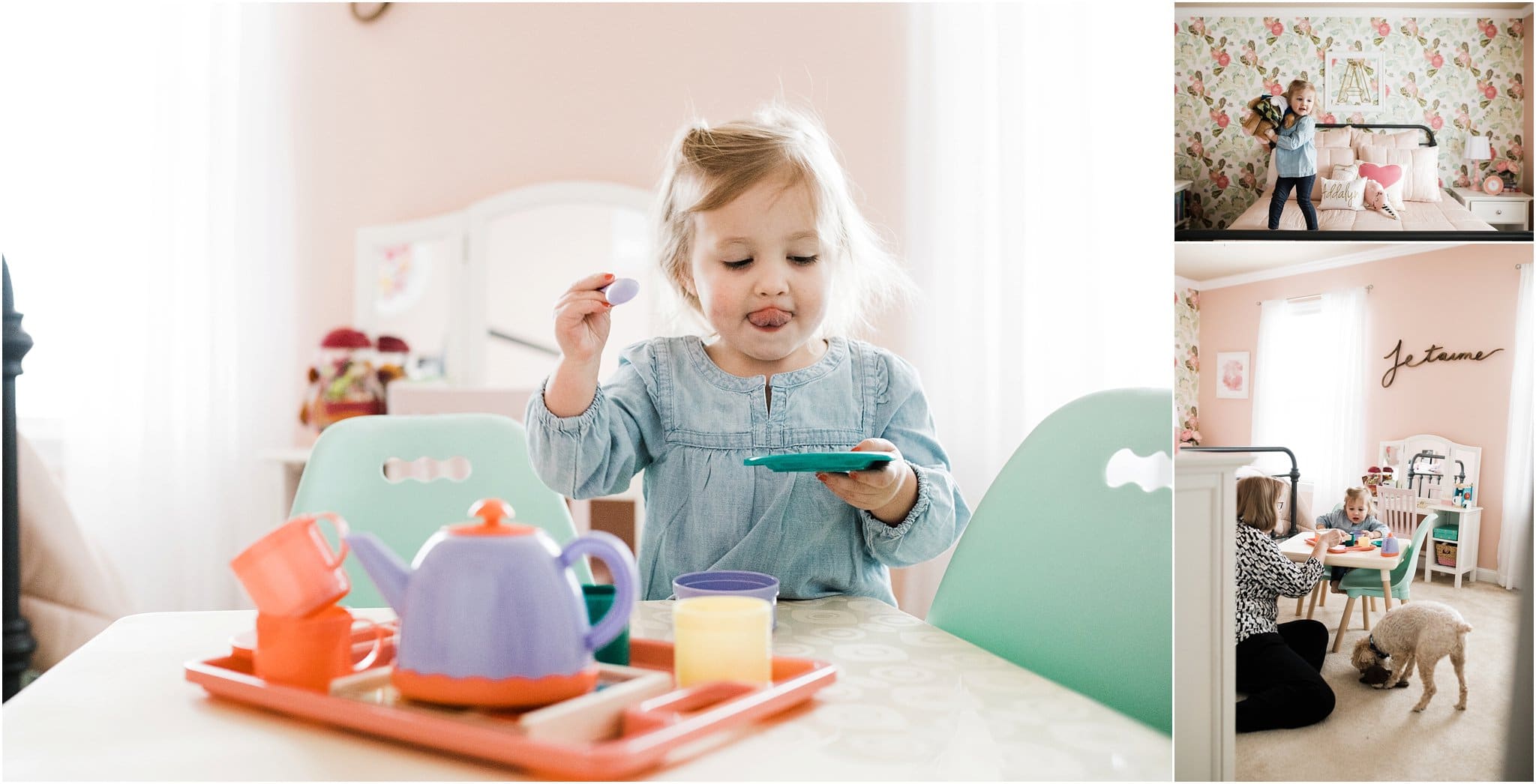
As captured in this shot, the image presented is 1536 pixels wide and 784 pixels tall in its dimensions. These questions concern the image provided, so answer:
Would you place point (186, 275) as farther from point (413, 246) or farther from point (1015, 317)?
point (1015, 317)

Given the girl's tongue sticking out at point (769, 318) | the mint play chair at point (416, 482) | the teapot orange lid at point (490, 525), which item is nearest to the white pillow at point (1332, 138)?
the teapot orange lid at point (490, 525)

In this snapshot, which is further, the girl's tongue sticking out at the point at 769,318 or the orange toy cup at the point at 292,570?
the girl's tongue sticking out at the point at 769,318

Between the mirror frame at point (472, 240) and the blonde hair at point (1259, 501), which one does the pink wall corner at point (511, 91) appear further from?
the blonde hair at point (1259, 501)

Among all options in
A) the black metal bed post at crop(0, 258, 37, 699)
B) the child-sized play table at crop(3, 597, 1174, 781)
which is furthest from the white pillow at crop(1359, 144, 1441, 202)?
the black metal bed post at crop(0, 258, 37, 699)

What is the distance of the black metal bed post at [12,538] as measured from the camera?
113cm

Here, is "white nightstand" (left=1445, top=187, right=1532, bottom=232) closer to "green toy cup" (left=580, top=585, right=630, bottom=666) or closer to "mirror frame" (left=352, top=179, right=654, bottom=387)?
"green toy cup" (left=580, top=585, right=630, bottom=666)

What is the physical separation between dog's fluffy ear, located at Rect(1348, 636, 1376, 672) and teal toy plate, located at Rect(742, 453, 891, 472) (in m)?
0.33

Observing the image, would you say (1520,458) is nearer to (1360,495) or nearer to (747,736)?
(1360,495)

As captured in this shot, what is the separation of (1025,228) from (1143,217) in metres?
0.22

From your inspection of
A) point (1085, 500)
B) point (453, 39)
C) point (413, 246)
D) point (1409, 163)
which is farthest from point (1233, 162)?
point (453, 39)

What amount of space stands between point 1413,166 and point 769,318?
61cm

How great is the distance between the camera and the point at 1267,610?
0.35 meters

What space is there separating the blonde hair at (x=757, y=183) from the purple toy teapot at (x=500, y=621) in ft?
1.78

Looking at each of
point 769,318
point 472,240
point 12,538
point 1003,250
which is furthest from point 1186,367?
point 472,240
